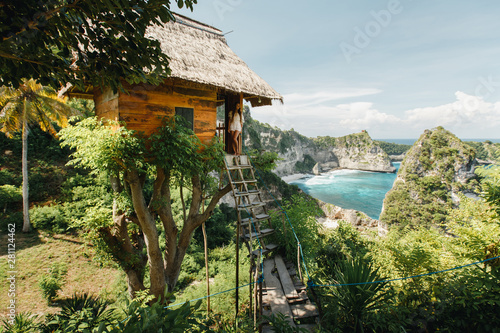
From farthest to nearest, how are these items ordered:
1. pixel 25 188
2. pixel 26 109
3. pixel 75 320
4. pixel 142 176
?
pixel 25 188 < pixel 26 109 < pixel 142 176 < pixel 75 320

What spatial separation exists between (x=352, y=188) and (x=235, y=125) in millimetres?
76727

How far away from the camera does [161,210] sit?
6.84 meters

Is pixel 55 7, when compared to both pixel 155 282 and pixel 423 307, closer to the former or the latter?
pixel 155 282

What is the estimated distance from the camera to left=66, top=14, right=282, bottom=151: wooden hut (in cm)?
552

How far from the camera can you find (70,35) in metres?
2.51

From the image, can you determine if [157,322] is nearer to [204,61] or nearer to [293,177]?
[204,61]

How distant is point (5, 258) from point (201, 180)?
9.84 meters

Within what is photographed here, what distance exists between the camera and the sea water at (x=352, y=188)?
193 ft

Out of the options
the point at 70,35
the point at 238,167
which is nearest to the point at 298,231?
the point at 238,167

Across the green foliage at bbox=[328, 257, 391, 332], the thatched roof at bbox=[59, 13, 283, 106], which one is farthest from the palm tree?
the green foliage at bbox=[328, 257, 391, 332]

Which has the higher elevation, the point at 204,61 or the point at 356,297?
the point at 204,61

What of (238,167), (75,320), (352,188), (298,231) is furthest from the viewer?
(352,188)

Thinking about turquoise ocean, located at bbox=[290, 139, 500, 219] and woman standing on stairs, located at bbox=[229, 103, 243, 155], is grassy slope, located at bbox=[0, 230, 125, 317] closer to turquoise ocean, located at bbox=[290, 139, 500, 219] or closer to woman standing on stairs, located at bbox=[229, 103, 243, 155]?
woman standing on stairs, located at bbox=[229, 103, 243, 155]

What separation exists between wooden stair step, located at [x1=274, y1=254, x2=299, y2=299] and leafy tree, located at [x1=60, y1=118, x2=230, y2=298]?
2.55m
